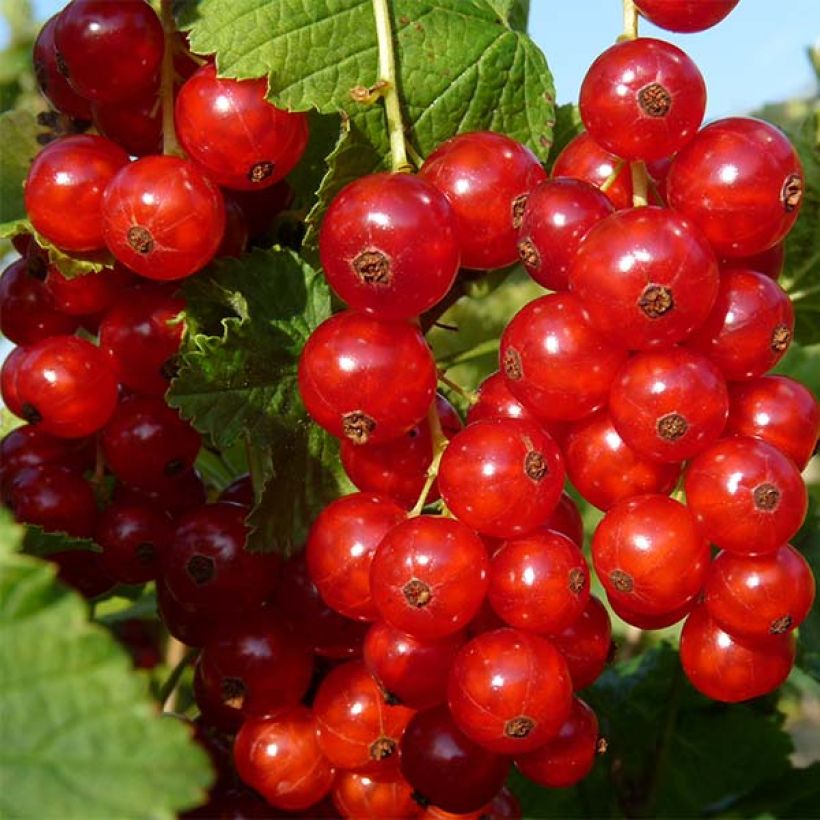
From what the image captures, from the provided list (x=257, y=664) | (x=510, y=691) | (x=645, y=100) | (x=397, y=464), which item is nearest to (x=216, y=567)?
(x=257, y=664)

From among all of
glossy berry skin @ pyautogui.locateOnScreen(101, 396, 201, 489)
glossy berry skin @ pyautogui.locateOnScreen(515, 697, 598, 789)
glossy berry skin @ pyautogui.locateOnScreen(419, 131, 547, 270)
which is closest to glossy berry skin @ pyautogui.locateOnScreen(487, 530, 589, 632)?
glossy berry skin @ pyautogui.locateOnScreen(515, 697, 598, 789)

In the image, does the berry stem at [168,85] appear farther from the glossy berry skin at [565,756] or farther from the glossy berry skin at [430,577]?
the glossy berry skin at [565,756]

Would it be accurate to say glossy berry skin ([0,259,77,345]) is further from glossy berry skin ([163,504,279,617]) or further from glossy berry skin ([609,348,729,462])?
glossy berry skin ([609,348,729,462])

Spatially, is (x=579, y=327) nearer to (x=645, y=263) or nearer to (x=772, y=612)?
(x=645, y=263)

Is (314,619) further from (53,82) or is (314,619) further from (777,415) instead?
(53,82)

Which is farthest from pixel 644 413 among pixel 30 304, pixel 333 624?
pixel 30 304

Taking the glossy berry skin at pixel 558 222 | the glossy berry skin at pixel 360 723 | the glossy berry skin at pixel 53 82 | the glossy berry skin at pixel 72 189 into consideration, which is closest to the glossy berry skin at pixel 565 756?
the glossy berry skin at pixel 360 723
